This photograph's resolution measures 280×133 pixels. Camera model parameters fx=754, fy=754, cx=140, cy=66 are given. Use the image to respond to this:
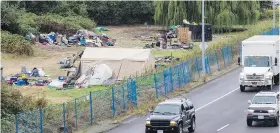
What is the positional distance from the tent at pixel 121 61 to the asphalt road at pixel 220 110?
5176mm

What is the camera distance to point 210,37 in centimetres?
8275

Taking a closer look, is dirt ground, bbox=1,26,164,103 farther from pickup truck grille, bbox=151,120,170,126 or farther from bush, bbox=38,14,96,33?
pickup truck grille, bbox=151,120,170,126

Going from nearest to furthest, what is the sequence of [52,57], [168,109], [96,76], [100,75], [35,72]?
[168,109], [100,75], [96,76], [35,72], [52,57]

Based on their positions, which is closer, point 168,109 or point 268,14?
point 168,109

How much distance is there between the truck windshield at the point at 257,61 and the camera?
167 ft

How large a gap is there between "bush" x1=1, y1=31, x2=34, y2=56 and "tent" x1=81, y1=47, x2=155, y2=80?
14.2 m

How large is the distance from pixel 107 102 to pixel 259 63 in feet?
44.4

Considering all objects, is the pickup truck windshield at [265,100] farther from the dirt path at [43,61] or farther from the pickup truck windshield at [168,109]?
the dirt path at [43,61]

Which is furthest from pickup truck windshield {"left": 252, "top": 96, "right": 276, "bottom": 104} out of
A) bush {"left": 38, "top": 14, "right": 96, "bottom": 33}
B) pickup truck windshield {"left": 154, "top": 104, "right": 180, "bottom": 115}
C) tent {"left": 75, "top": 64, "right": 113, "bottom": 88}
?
bush {"left": 38, "top": 14, "right": 96, "bottom": 33}

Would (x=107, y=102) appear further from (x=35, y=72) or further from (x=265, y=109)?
(x=35, y=72)

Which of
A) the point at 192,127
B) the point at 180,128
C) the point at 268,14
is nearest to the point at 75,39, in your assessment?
the point at 268,14

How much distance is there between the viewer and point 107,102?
4203 centimetres

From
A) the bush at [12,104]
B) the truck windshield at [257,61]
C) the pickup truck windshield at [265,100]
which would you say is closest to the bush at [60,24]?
the truck windshield at [257,61]

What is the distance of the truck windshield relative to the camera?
50906mm
